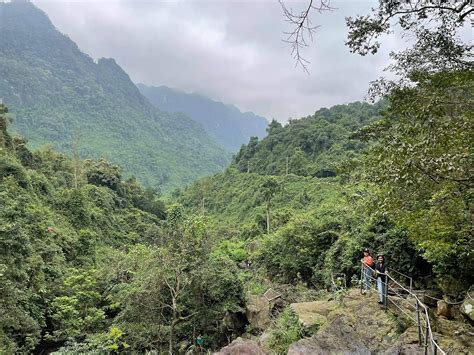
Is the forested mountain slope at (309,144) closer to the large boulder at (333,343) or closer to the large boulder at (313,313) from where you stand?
the large boulder at (313,313)

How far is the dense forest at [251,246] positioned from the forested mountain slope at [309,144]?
16162mm

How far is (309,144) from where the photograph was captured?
213 feet

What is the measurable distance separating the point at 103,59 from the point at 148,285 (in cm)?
15712

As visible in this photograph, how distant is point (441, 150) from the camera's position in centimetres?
550

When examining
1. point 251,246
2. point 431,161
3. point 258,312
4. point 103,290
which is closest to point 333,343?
Answer: point 431,161

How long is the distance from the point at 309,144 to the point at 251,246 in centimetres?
3621

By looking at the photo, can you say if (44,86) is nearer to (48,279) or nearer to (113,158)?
(113,158)

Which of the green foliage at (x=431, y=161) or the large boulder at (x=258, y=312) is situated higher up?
the green foliage at (x=431, y=161)

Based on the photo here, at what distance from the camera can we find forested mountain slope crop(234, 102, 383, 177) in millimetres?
57594

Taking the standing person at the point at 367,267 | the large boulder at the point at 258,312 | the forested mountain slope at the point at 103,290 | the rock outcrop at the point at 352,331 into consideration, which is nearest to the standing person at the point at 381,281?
the rock outcrop at the point at 352,331

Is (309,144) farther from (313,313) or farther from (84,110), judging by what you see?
(84,110)

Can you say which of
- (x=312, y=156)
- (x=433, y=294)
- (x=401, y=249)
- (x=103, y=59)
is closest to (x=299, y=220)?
(x=401, y=249)

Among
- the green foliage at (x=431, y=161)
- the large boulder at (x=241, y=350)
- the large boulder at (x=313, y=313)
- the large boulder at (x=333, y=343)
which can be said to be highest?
the green foliage at (x=431, y=161)

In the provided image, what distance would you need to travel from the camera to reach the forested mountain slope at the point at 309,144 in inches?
2267
